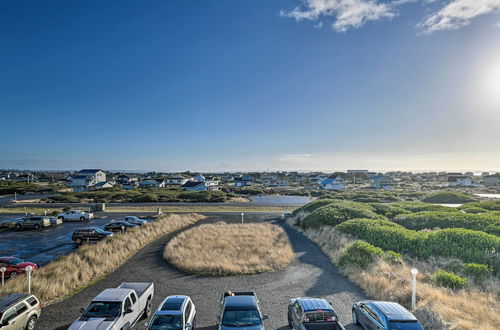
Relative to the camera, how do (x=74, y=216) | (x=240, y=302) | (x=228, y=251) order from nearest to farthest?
(x=240, y=302)
(x=228, y=251)
(x=74, y=216)

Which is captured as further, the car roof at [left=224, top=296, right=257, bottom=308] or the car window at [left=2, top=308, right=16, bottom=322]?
the car roof at [left=224, top=296, right=257, bottom=308]

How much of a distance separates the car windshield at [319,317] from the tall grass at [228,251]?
29.0ft

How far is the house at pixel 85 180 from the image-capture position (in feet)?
327

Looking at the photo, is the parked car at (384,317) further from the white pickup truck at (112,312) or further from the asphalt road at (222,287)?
the white pickup truck at (112,312)

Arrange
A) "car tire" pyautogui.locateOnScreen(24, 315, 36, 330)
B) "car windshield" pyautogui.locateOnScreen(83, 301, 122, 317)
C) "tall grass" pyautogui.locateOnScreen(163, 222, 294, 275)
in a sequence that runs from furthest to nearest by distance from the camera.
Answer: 1. "tall grass" pyautogui.locateOnScreen(163, 222, 294, 275)
2. "car tire" pyautogui.locateOnScreen(24, 315, 36, 330)
3. "car windshield" pyautogui.locateOnScreen(83, 301, 122, 317)

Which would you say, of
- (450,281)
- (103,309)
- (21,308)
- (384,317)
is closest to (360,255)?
(450,281)

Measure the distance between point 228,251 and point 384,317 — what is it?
47.8 ft

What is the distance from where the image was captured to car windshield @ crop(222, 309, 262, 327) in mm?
8109

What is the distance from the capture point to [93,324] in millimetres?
8008

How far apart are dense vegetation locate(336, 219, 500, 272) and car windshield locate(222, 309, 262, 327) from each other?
52.7 ft

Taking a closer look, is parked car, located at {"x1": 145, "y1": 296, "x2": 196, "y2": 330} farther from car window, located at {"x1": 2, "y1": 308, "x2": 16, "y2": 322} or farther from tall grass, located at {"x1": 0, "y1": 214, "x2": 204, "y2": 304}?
tall grass, located at {"x1": 0, "y1": 214, "x2": 204, "y2": 304}

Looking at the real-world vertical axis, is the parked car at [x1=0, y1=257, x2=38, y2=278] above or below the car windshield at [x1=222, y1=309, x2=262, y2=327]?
below

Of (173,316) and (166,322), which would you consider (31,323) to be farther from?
(173,316)

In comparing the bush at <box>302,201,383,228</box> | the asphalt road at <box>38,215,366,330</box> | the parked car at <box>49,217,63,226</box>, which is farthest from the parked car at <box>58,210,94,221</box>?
the bush at <box>302,201,383,228</box>
